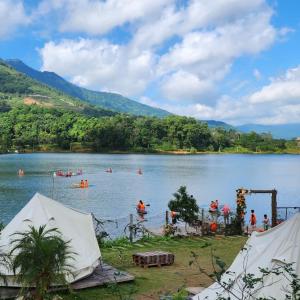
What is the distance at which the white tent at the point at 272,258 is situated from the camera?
11.0 m

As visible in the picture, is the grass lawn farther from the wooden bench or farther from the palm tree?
the palm tree

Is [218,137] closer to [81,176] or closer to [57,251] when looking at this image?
[81,176]

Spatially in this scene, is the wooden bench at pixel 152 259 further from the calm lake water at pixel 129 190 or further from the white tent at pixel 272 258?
the calm lake water at pixel 129 190

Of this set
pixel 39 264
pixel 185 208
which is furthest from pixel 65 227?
pixel 185 208

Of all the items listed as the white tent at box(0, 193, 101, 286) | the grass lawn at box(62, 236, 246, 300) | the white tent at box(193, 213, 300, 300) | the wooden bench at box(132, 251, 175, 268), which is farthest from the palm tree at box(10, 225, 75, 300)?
the wooden bench at box(132, 251, 175, 268)

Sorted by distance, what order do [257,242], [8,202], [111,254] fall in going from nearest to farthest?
[257,242] < [111,254] < [8,202]

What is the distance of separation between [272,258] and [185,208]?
1739 centimetres

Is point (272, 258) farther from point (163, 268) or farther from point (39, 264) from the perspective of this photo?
point (163, 268)

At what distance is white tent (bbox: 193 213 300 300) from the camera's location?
1096 cm

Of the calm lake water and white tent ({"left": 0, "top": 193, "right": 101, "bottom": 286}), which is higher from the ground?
white tent ({"left": 0, "top": 193, "right": 101, "bottom": 286})

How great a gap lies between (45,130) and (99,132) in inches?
962

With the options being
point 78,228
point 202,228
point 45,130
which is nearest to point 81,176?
point 202,228

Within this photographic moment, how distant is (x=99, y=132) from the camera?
175 m

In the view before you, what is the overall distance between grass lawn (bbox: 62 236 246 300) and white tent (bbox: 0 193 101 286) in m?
0.93
